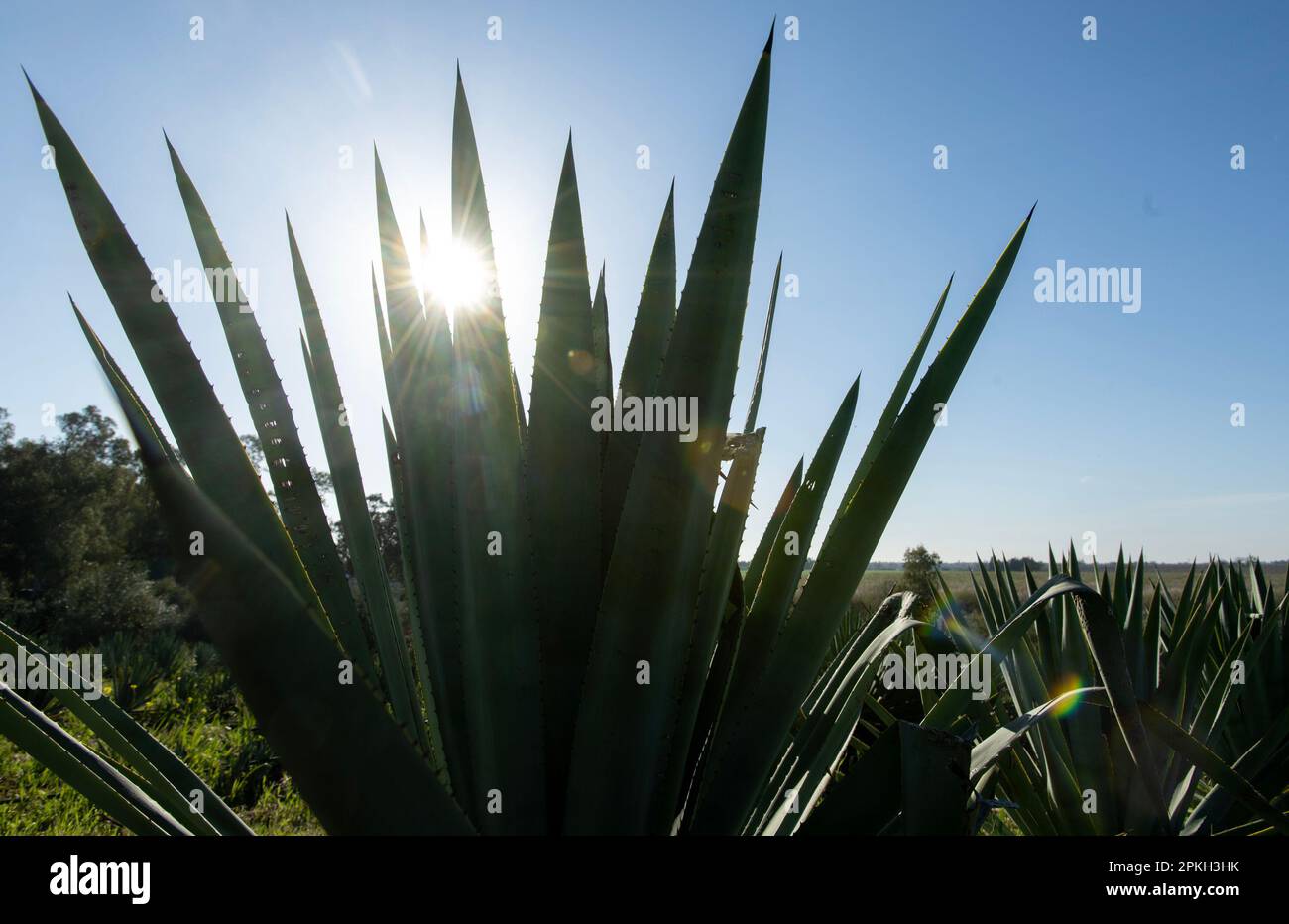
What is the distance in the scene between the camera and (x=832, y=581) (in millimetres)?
973

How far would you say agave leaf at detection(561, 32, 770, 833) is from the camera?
0.76 meters

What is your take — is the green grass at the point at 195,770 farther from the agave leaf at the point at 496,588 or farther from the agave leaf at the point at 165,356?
the agave leaf at the point at 165,356

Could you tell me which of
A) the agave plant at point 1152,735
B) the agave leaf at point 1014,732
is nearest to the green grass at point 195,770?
the agave plant at point 1152,735

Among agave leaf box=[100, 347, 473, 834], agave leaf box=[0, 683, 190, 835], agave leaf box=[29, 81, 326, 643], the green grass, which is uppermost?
agave leaf box=[29, 81, 326, 643]

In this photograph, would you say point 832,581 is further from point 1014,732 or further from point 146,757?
point 146,757

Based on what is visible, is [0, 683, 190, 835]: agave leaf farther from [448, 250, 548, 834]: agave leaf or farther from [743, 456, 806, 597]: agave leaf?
[743, 456, 806, 597]: agave leaf

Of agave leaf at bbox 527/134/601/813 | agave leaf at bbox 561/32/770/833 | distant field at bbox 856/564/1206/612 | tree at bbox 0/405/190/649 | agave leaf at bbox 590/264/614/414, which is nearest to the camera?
agave leaf at bbox 561/32/770/833

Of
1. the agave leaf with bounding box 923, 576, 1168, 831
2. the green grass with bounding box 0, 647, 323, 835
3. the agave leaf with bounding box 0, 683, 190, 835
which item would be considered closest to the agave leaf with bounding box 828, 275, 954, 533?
the agave leaf with bounding box 923, 576, 1168, 831

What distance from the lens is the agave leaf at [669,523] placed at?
0.76 meters

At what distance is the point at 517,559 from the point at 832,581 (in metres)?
0.44

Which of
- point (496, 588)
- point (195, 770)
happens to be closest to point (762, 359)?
point (496, 588)

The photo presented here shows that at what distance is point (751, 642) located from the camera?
3.72 ft
